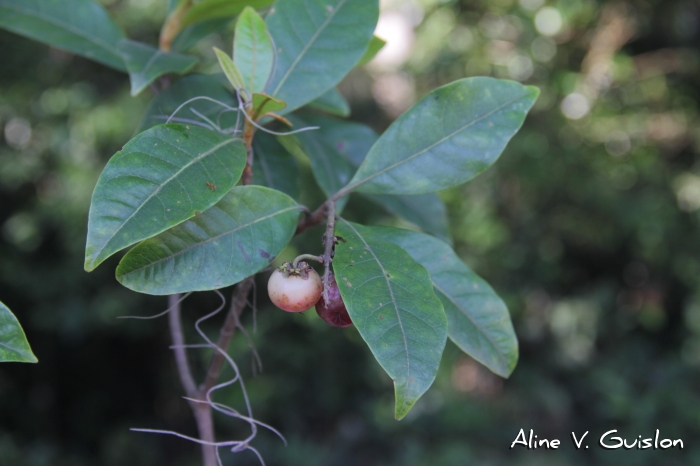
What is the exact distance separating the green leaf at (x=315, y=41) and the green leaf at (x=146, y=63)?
142mm

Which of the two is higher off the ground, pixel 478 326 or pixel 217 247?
pixel 217 247

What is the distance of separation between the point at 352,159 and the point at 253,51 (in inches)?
14.2

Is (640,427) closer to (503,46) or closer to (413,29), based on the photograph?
(503,46)

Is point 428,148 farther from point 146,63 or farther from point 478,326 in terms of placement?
point 146,63

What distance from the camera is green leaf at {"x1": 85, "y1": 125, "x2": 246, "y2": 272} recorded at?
0.49 m

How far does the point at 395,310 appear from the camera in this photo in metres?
0.53

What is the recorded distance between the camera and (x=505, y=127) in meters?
0.66

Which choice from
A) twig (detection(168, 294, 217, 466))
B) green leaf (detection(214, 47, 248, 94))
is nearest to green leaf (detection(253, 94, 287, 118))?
green leaf (detection(214, 47, 248, 94))

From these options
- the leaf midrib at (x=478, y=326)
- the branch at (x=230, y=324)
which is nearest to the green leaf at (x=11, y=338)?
the branch at (x=230, y=324)

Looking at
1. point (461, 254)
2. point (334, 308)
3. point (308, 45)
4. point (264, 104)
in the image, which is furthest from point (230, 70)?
point (461, 254)

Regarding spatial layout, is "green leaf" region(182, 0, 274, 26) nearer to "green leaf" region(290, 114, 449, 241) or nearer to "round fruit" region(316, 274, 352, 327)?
"green leaf" region(290, 114, 449, 241)

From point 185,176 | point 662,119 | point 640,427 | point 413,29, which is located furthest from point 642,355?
point 185,176

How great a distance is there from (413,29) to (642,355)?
2145mm

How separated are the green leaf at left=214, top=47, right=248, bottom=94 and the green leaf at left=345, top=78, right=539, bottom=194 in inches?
6.8
